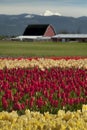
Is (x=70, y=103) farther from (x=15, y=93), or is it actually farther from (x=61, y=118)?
(x=61, y=118)

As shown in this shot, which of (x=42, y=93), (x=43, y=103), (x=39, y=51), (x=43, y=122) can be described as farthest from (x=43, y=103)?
(x=39, y=51)

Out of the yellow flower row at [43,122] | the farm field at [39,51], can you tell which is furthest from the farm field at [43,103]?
the farm field at [39,51]

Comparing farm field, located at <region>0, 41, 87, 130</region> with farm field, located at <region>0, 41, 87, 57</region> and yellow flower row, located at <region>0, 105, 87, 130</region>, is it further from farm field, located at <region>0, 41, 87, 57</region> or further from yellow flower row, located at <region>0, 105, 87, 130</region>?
farm field, located at <region>0, 41, 87, 57</region>

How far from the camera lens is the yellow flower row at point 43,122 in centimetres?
598

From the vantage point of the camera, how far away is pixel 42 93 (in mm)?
11398

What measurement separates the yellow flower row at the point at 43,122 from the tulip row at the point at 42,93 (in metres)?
2.49

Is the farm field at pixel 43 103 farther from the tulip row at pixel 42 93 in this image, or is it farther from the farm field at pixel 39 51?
the farm field at pixel 39 51

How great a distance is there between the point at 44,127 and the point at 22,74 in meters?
9.21

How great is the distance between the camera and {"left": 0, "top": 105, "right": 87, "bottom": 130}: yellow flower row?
598 centimetres

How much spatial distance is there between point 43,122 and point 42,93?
514cm

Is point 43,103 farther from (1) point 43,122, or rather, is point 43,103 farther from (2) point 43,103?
(1) point 43,122

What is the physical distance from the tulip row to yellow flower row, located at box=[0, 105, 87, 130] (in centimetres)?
249

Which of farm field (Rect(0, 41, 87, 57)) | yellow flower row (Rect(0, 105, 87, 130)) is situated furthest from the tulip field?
farm field (Rect(0, 41, 87, 57))

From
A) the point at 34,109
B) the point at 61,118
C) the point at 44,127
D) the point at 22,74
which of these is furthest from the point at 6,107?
the point at 22,74
